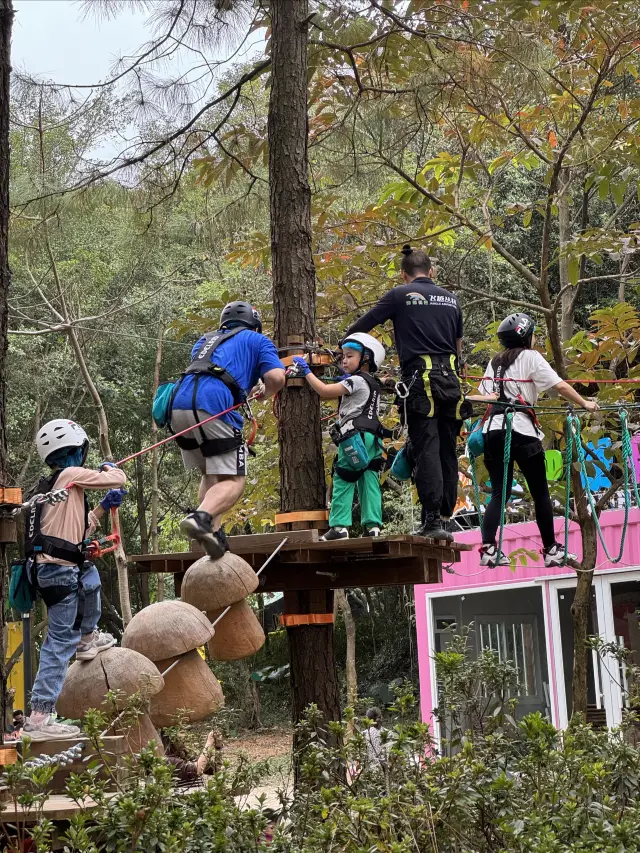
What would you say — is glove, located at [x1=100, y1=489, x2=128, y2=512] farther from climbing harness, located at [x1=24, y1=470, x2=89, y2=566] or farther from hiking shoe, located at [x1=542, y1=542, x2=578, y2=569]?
hiking shoe, located at [x1=542, y1=542, x2=578, y2=569]

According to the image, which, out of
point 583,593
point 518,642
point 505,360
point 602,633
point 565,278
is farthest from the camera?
point 518,642

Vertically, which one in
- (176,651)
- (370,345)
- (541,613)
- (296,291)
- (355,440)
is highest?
(296,291)

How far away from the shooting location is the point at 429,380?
21.2ft

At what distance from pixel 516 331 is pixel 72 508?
126 inches

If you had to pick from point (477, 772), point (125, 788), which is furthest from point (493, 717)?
point (125, 788)

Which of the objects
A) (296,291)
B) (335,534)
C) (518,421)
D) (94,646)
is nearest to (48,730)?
(94,646)

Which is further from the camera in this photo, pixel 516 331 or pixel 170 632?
pixel 516 331

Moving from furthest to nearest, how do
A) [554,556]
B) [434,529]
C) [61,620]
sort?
[554,556] < [434,529] < [61,620]

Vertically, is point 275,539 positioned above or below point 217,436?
below

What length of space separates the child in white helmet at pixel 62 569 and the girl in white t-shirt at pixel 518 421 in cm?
260

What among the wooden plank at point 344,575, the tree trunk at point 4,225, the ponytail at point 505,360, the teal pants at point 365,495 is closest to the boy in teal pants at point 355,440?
the teal pants at point 365,495

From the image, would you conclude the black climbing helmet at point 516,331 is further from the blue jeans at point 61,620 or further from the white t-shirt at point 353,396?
the blue jeans at point 61,620

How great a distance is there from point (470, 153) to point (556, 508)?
3.58 metres

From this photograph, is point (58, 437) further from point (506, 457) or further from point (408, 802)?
point (408, 802)
